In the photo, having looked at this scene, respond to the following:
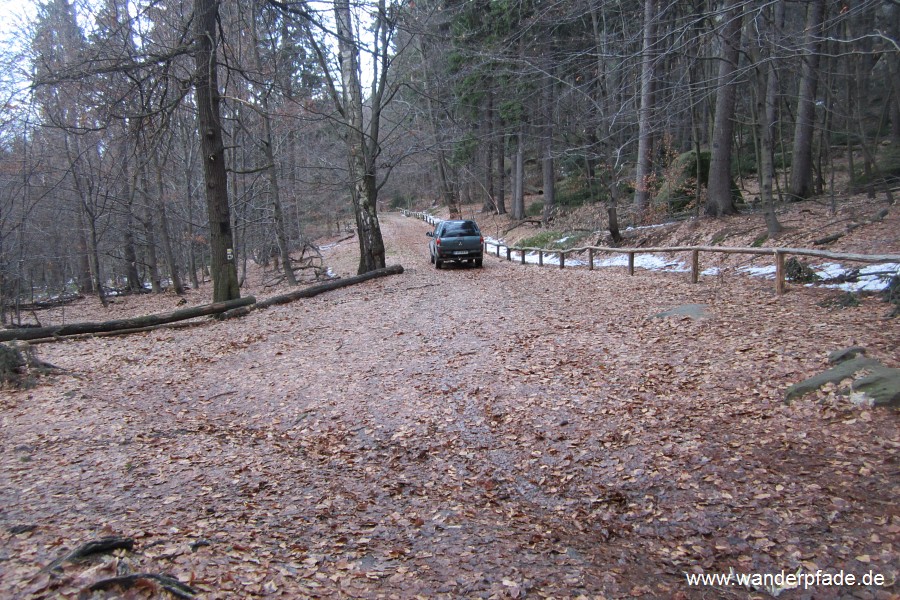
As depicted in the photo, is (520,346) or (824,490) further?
(520,346)

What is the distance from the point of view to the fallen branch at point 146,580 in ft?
8.40

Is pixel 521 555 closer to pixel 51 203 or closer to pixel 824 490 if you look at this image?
pixel 824 490

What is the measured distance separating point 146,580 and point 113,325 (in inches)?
385

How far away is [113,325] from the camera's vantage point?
1077 cm

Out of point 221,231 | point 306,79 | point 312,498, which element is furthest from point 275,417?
point 306,79

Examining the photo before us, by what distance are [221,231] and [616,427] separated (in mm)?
10382

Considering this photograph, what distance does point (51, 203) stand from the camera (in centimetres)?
2216

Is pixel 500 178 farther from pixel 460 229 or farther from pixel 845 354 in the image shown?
pixel 845 354

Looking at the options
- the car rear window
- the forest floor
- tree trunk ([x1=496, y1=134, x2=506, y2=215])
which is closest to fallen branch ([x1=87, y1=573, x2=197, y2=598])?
the forest floor

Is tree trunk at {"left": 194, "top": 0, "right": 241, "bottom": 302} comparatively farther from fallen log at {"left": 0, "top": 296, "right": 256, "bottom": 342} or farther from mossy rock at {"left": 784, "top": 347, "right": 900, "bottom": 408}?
mossy rock at {"left": 784, "top": 347, "right": 900, "bottom": 408}

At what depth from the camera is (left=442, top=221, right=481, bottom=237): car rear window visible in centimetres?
1866

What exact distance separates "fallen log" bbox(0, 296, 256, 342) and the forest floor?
1.23 m

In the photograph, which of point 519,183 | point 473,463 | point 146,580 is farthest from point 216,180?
point 519,183

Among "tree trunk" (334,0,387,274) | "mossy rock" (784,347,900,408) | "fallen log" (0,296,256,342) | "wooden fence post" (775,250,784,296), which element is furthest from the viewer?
"tree trunk" (334,0,387,274)
